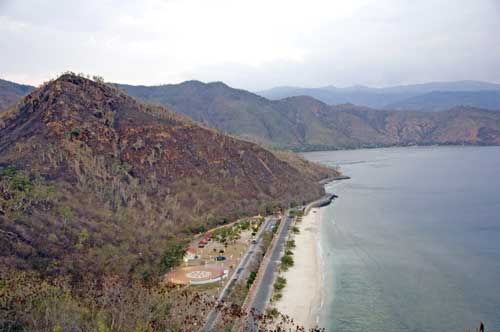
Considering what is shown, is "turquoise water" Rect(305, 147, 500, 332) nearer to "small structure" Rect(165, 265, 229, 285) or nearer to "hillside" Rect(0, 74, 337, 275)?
"small structure" Rect(165, 265, 229, 285)

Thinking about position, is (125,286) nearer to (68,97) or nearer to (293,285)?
(293,285)

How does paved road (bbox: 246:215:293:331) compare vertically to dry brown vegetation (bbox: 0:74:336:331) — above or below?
below

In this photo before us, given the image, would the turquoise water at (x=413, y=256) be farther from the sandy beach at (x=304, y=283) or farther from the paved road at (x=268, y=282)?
the paved road at (x=268, y=282)

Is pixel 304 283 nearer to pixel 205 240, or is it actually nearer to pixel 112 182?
pixel 205 240

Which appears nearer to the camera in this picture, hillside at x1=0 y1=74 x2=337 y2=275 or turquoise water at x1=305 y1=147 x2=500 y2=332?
turquoise water at x1=305 y1=147 x2=500 y2=332

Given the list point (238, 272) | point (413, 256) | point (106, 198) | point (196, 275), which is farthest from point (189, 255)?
point (413, 256)

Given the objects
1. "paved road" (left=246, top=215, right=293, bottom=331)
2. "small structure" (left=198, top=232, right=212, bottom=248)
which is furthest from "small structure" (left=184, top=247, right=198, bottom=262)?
"paved road" (left=246, top=215, right=293, bottom=331)

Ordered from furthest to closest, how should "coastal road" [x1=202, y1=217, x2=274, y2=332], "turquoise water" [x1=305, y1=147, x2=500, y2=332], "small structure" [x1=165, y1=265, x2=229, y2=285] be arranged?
"small structure" [x1=165, y1=265, x2=229, y2=285]
"turquoise water" [x1=305, y1=147, x2=500, y2=332]
"coastal road" [x1=202, y1=217, x2=274, y2=332]
